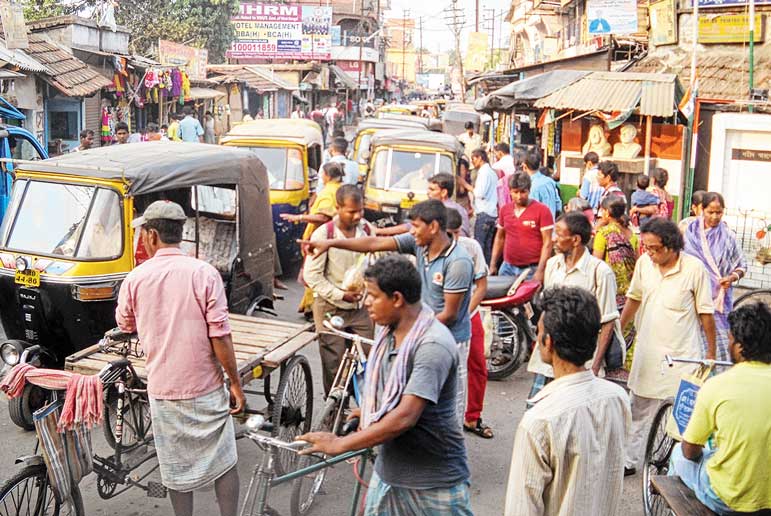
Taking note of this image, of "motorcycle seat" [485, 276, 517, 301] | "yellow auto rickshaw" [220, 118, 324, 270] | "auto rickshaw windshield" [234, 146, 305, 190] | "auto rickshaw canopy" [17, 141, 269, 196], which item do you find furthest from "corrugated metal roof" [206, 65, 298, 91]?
"motorcycle seat" [485, 276, 517, 301]

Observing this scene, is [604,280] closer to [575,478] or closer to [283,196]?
[575,478]

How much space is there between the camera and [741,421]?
334cm

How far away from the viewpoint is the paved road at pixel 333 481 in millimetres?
5223

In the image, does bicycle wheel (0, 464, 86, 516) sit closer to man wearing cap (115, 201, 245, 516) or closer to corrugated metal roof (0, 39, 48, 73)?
man wearing cap (115, 201, 245, 516)

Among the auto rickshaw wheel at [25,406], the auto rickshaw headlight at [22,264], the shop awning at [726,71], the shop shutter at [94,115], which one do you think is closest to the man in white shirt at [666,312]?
the auto rickshaw wheel at [25,406]

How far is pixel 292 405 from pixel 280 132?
7.92 meters

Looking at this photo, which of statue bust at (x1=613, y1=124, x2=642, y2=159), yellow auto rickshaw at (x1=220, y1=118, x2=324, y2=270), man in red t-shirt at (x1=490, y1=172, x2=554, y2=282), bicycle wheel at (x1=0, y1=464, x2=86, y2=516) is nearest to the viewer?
bicycle wheel at (x1=0, y1=464, x2=86, y2=516)

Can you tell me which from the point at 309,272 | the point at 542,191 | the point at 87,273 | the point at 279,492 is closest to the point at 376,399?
the point at 279,492

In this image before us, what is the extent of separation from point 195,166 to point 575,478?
16.8 feet

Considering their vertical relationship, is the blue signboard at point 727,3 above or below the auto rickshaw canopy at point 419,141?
above

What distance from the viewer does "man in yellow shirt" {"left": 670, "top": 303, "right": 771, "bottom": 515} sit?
131 inches

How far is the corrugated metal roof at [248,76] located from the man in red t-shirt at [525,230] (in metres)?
24.9

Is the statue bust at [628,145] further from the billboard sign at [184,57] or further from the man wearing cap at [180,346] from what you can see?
the billboard sign at [184,57]

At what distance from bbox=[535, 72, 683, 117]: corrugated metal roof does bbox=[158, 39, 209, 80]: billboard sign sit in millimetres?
14080
